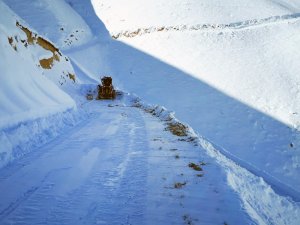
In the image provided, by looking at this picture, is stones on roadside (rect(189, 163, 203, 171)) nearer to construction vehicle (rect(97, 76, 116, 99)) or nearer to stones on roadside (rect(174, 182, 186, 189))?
stones on roadside (rect(174, 182, 186, 189))

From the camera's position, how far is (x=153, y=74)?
20781 millimetres

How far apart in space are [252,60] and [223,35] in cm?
433

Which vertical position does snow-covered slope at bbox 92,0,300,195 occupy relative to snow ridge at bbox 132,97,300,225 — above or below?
above

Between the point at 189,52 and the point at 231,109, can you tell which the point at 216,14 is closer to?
the point at 189,52

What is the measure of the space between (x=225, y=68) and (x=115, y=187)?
54.7ft

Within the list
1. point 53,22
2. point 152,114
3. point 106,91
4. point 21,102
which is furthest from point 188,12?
point 21,102

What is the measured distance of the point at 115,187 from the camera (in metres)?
3.74

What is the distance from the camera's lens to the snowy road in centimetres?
309

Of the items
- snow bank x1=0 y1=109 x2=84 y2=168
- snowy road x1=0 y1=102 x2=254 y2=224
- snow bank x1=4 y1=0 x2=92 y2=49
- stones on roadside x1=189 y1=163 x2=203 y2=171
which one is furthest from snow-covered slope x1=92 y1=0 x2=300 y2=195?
snow bank x1=0 y1=109 x2=84 y2=168

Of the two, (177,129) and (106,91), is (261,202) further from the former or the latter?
(106,91)

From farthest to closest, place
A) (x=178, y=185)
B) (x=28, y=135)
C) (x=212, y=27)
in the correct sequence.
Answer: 1. (x=212, y=27)
2. (x=28, y=135)
3. (x=178, y=185)

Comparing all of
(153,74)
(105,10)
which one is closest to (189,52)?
(153,74)

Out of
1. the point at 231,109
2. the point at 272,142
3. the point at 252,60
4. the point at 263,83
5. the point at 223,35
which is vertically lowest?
the point at 272,142

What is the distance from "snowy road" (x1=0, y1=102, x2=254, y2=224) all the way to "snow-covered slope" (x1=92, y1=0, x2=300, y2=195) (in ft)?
12.9
